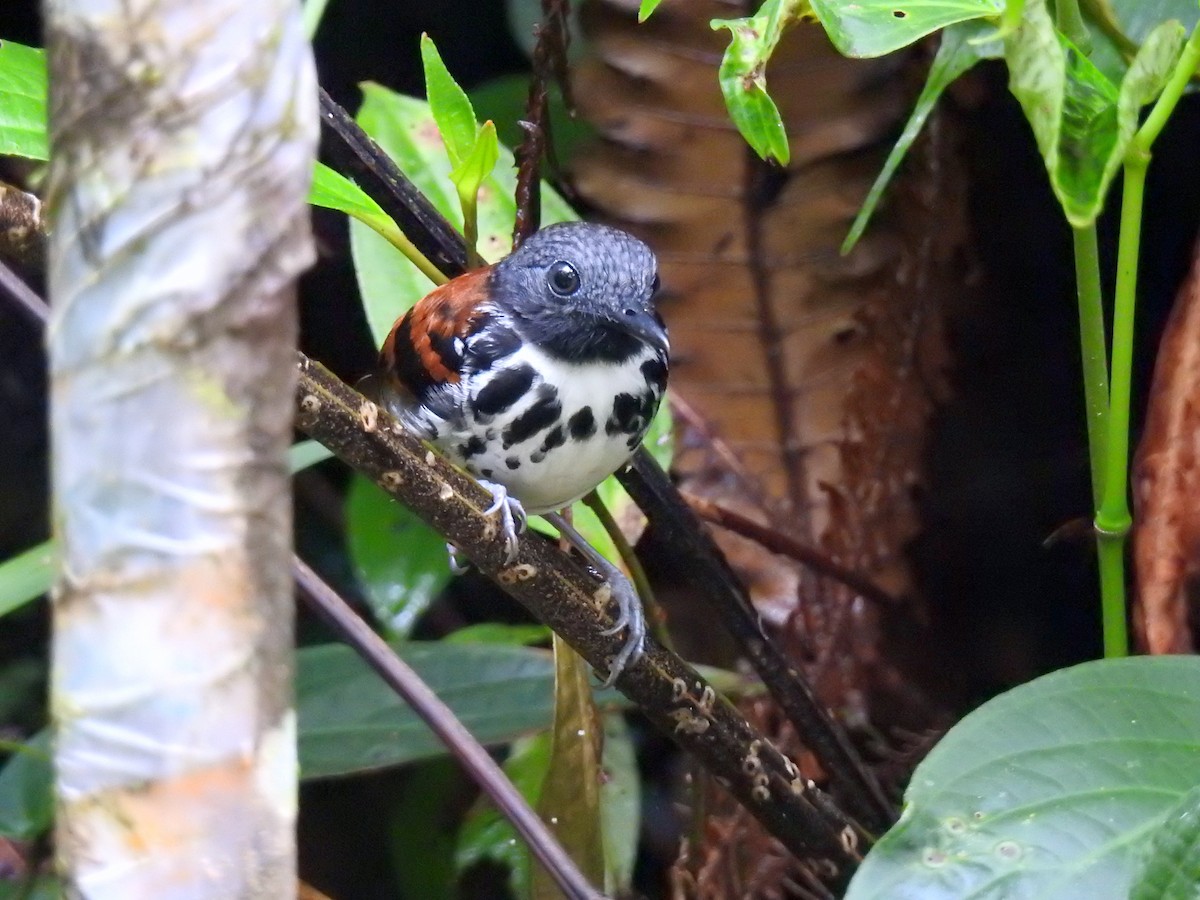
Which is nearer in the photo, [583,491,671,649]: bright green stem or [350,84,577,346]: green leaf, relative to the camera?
[583,491,671,649]: bright green stem

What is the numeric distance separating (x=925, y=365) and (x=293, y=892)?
1.94m

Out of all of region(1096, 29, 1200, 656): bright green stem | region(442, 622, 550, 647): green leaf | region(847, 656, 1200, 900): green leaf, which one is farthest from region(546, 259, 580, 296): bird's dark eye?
region(847, 656, 1200, 900): green leaf

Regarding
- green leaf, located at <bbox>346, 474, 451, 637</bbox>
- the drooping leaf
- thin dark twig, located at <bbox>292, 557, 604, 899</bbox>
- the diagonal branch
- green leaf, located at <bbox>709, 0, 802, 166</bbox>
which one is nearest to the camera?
thin dark twig, located at <bbox>292, 557, 604, 899</bbox>

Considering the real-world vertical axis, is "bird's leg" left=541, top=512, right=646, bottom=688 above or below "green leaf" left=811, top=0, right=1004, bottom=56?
below

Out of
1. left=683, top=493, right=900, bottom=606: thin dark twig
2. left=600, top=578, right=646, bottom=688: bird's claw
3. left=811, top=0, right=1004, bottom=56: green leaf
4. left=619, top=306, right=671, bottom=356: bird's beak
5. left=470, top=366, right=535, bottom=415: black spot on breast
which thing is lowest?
left=683, top=493, right=900, bottom=606: thin dark twig

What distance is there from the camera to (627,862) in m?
2.05

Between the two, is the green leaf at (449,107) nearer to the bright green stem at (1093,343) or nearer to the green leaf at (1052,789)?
the bright green stem at (1093,343)

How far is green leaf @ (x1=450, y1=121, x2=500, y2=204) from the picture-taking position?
1474 mm

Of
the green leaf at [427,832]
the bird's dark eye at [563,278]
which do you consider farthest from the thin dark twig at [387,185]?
the green leaf at [427,832]

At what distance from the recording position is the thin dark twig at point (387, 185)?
1.69 metres

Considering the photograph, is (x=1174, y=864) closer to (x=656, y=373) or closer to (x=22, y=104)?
(x=656, y=373)

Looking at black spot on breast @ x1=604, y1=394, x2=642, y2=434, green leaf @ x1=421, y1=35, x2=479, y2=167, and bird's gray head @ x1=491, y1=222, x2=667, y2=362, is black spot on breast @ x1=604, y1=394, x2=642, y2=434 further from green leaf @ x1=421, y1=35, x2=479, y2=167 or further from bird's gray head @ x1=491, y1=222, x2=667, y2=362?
green leaf @ x1=421, y1=35, x2=479, y2=167

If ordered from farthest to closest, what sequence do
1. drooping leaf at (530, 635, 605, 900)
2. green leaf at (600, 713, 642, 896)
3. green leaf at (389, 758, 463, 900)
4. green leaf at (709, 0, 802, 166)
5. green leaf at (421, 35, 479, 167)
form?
1. green leaf at (389, 758, 463, 900)
2. green leaf at (600, 713, 642, 896)
3. drooping leaf at (530, 635, 605, 900)
4. green leaf at (421, 35, 479, 167)
5. green leaf at (709, 0, 802, 166)

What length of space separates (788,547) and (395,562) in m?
0.68
